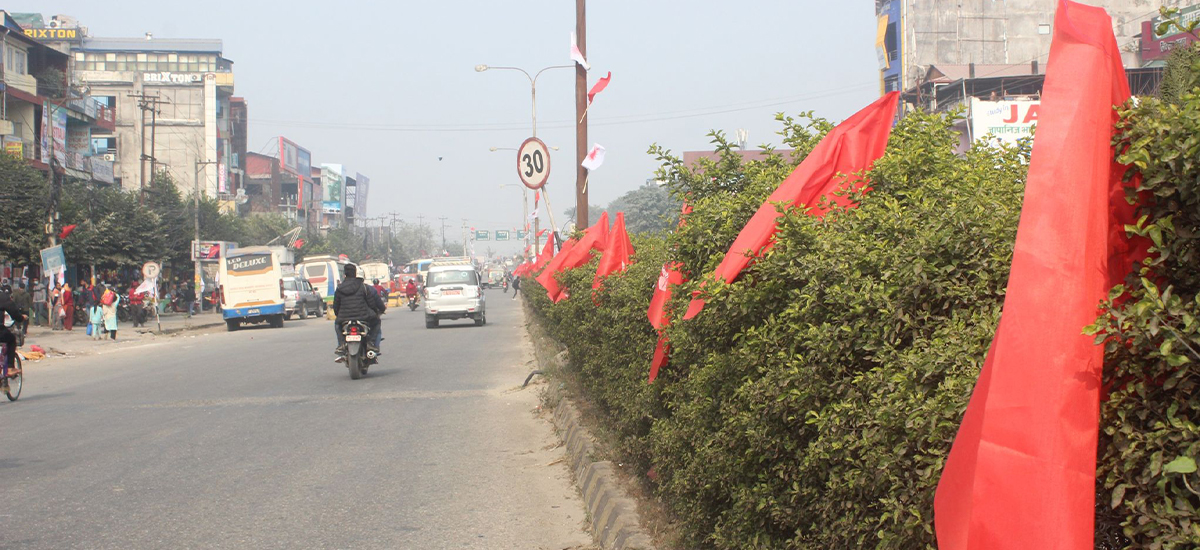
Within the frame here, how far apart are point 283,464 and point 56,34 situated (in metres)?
69.9

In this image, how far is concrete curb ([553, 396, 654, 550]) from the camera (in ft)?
16.8

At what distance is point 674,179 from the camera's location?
18.0 feet

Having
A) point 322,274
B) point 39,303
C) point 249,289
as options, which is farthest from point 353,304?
point 322,274

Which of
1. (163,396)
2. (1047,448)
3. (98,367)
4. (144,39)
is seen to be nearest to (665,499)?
(1047,448)

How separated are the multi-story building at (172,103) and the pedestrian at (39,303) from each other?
120ft

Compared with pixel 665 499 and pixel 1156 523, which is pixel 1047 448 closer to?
pixel 1156 523

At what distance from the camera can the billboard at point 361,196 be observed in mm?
135625

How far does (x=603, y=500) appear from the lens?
6016 millimetres

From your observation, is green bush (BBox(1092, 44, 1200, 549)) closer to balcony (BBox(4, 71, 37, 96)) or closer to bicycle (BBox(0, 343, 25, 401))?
bicycle (BBox(0, 343, 25, 401))

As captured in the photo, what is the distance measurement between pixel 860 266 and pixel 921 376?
2.12 feet

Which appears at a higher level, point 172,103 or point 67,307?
point 172,103

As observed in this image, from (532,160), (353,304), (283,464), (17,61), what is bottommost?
(283,464)

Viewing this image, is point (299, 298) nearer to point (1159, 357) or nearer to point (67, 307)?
point (67, 307)

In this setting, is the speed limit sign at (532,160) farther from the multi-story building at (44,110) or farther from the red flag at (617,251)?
the multi-story building at (44,110)
